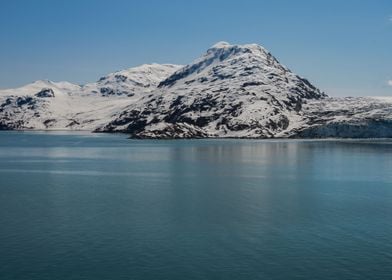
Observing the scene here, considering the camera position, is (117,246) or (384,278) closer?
(384,278)

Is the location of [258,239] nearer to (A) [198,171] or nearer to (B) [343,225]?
(B) [343,225]

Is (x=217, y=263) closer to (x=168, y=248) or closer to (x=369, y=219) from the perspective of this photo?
(x=168, y=248)

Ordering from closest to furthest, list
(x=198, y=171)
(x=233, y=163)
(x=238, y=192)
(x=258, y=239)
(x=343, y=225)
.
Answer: (x=258, y=239) < (x=343, y=225) < (x=238, y=192) < (x=198, y=171) < (x=233, y=163)

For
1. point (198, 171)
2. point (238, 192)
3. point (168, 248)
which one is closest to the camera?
point (168, 248)

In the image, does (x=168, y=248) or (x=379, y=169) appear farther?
(x=379, y=169)

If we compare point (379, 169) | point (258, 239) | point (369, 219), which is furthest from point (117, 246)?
point (379, 169)

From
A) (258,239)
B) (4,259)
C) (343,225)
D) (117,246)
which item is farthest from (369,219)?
(4,259)

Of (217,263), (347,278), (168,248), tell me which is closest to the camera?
(347,278)
